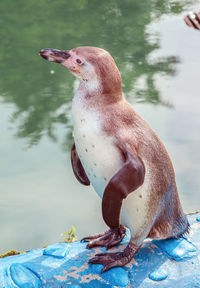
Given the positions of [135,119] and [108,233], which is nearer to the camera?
[135,119]

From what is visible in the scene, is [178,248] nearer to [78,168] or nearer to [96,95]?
[78,168]

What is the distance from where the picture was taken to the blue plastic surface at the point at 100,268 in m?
1.39

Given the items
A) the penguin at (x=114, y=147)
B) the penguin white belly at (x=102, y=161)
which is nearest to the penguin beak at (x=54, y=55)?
the penguin at (x=114, y=147)

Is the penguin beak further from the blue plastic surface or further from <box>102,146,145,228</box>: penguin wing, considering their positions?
the blue plastic surface

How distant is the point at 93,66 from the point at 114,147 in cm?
21

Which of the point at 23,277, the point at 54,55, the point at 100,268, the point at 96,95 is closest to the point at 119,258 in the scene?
→ the point at 100,268

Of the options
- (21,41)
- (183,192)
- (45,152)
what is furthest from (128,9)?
(183,192)

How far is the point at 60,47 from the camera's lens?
407cm

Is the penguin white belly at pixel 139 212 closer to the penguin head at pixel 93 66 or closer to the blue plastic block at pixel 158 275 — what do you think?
the blue plastic block at pixel 158 275

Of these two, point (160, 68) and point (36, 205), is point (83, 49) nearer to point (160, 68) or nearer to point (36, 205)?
point (36, 205)

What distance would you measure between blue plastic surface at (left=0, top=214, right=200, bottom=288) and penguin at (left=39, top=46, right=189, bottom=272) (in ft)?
0.35

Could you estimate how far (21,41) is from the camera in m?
4.27

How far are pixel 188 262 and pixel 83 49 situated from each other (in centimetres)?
69

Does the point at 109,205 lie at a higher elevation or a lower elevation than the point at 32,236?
higher
